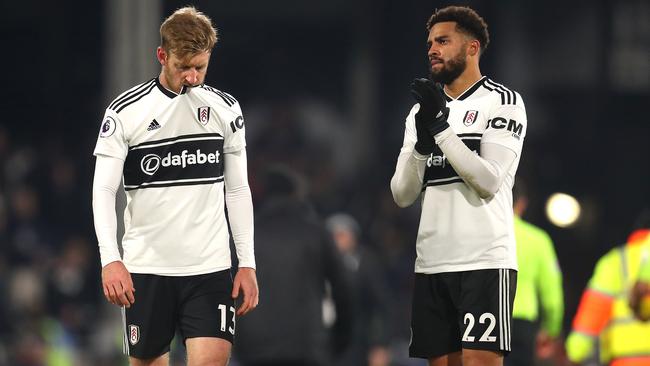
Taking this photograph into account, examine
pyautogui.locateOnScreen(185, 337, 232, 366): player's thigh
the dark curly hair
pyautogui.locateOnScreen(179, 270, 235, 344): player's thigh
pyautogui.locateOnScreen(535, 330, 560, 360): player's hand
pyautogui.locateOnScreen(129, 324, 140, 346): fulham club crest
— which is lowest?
pyautogui.locateOnScreen(535, 330, 560, 360): player's hand

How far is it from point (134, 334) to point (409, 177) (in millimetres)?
1377

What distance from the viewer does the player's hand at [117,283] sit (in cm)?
652

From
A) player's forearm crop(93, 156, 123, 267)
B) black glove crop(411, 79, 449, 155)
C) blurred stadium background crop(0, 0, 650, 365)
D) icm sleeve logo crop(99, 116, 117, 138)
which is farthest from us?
blurred stadium background crop(0, 0, 650, 365)

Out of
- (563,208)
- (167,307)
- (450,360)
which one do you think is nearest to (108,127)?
(167,307)

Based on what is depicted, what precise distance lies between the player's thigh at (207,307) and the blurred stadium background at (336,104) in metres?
9.62

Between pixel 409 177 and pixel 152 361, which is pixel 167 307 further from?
pixel 409 177

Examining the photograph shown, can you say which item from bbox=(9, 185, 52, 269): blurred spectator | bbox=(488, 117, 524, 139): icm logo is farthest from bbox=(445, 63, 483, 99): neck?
bbox=(9, 185, 52, 269): blurred spectator

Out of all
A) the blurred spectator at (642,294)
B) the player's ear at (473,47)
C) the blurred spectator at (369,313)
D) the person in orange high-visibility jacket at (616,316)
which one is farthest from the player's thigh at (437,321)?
the blurred spectator at (369,313)

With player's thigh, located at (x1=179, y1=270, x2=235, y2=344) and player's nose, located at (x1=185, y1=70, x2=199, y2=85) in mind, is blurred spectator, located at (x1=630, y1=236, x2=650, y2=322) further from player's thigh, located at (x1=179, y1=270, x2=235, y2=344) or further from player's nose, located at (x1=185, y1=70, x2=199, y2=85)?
player's nose, located at (x1=185, y1=70, x2=199, y2=85)

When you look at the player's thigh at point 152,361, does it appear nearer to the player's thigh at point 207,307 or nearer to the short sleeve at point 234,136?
the player's thigh at point 207,307

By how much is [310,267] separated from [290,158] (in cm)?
1259

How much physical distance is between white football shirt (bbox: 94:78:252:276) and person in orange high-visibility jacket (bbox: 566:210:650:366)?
9.48 ft

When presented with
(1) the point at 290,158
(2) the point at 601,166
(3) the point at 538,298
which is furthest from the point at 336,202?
(3) the point at 538,298

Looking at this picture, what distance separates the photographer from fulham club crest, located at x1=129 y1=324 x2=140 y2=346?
22.3ft
